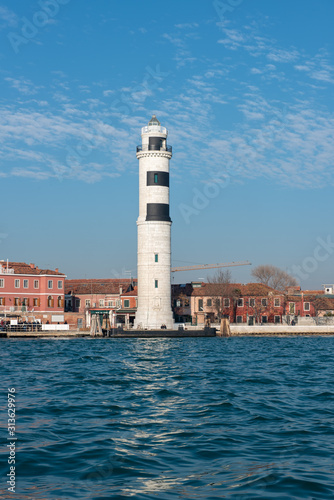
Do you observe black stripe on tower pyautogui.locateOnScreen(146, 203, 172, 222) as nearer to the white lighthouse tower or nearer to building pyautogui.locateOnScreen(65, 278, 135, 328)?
the white lighthouse tower

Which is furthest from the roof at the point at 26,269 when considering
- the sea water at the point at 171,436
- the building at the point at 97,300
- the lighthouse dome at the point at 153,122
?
the sea water at the point at 171,436

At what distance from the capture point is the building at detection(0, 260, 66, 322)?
7312 centimetres

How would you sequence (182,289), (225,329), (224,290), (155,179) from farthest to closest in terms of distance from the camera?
1. (182,289)
2. (224,290)
3. (155,179)
4. (225,329)

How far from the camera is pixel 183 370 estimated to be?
2784 centimetres

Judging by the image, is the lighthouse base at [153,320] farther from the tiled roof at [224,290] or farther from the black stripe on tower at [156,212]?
the tiled roof at [224,290]

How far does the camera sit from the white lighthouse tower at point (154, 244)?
6812 cm

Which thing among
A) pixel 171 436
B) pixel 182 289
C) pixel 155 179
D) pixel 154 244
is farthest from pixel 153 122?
pixel 171 436

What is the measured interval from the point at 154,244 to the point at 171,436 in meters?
55.5

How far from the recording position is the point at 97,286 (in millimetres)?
83625

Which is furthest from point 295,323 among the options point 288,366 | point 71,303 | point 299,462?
point 299,462

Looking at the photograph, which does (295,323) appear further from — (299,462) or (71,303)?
(299,462)

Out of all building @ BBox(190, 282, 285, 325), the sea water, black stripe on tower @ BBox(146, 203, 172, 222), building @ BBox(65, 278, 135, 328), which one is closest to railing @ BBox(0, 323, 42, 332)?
building @ BBox(65, 278, 135, 328)

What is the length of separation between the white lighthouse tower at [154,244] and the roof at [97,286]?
13839 millimetres

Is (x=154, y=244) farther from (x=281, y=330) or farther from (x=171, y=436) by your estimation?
(x=171, y=436)
